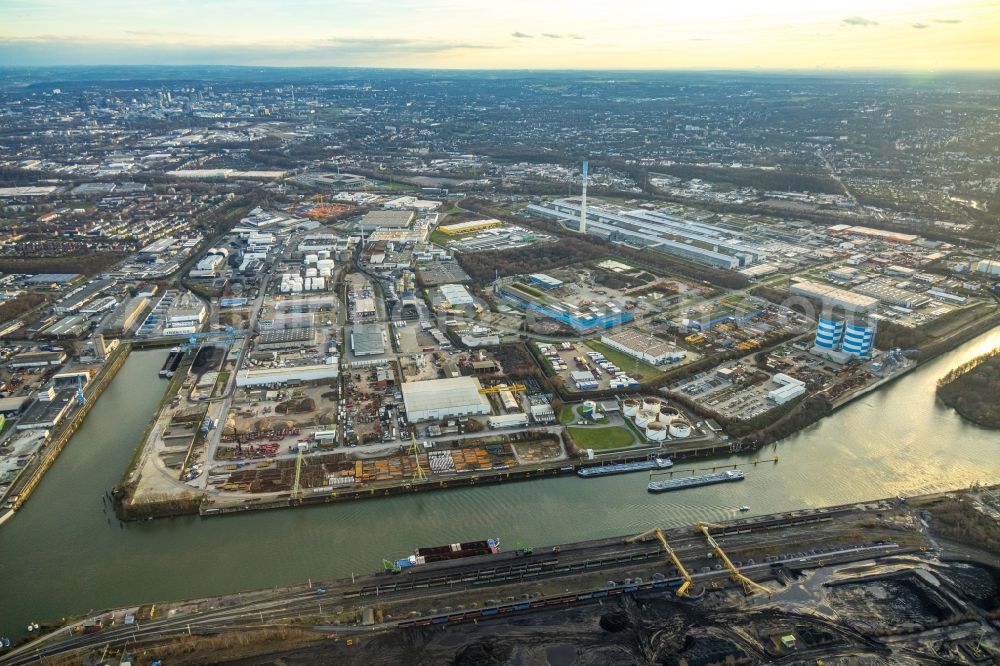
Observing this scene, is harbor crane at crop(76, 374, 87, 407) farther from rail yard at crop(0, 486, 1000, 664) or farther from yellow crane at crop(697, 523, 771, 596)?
yellow crane at crop(697, 523, 771, 596)

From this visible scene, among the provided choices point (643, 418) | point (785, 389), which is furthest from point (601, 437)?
point (785, 389)

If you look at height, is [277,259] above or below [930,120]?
below

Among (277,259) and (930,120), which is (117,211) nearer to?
(277,259)

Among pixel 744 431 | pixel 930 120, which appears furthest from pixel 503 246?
pixel 930 120

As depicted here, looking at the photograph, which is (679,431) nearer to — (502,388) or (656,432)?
(656,432)

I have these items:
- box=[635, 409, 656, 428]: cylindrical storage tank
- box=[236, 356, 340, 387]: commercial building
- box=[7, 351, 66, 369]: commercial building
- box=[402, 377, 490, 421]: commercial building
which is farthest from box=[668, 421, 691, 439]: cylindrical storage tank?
box=[7, 351, 66, 369]: commercial building
